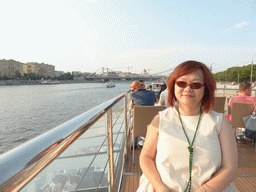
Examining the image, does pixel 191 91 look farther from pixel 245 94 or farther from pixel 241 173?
pixel 245 94

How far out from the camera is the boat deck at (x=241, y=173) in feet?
4.91

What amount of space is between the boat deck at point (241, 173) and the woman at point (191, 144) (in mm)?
797

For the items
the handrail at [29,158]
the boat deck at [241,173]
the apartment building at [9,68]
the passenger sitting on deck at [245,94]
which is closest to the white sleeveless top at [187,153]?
the handrail at [29,158]

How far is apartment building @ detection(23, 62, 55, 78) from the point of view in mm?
74363

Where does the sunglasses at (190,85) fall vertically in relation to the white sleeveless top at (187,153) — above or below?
above

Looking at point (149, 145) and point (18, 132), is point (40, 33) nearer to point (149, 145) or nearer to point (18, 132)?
point (18, 132)

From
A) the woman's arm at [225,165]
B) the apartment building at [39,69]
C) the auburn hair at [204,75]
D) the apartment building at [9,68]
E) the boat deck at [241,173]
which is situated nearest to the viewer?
the woman's arm at [225,165]

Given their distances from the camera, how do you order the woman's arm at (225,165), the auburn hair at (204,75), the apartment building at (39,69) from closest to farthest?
the woman's arm at (225,165) < the auburn hair at (204,75) < the apartment building at (39,69)

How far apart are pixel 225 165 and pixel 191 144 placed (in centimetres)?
15

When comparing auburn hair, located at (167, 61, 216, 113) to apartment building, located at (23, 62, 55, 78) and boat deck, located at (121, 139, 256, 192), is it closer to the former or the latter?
boat deck, located at (121, 139, 256, 192)

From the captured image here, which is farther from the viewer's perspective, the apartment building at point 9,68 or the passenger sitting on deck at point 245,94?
the apartment building at point 9,68

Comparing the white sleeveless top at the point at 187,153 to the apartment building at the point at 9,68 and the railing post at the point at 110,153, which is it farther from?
the apartment building at the point at 9,68

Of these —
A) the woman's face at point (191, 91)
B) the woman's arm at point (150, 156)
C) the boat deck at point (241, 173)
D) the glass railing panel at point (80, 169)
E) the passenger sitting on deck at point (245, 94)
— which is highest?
the woman's face at point (191, 91)

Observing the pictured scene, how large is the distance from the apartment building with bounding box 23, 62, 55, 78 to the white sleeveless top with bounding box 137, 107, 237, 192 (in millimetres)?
81068
